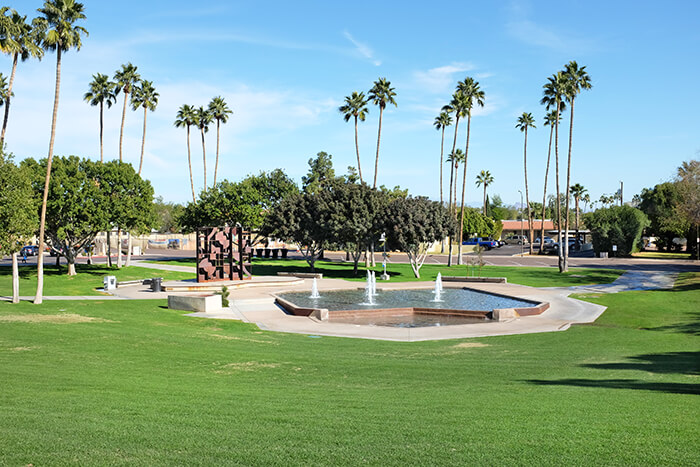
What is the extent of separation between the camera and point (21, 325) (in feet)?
62.3

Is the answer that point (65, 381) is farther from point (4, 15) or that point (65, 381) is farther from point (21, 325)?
point (4, 15)

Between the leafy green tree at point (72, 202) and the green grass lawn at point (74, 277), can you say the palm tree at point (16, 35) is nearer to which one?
the green grass lawn at point (74, 277)

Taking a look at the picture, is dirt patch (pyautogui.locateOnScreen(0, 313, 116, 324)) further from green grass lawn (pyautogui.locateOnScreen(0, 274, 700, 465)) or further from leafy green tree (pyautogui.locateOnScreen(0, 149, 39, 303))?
leafy green tree (pyautogui.locateOnScreen(0, 149, 39, 303))

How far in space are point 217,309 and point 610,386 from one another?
2003 cm

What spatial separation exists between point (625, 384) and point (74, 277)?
134ft

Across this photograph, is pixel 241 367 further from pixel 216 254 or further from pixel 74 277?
pixel 74 277

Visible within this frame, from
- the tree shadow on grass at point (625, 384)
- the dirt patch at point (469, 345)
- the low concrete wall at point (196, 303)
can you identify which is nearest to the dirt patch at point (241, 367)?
the tree shadow on grass at point (625, 384)

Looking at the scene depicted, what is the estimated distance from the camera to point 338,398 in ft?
34.1

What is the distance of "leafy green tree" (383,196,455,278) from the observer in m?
44.3

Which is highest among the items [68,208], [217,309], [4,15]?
[4,15]

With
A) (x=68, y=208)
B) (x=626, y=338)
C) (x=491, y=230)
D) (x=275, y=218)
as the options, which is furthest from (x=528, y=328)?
(x=491, y=230)

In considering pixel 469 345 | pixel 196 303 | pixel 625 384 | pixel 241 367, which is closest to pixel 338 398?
pixel 241 367

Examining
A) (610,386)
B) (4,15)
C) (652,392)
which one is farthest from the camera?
(4,15)

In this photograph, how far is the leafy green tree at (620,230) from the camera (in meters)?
75.1
